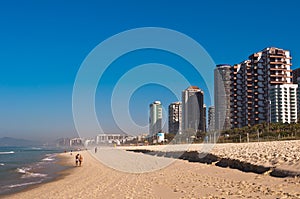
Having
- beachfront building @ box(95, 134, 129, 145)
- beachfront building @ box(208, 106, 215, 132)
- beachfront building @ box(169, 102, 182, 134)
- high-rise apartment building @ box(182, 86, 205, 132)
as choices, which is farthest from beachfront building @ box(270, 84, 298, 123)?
beachfront building @ box(95, 134, 129, 145)

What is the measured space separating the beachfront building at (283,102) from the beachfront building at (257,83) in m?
0.68

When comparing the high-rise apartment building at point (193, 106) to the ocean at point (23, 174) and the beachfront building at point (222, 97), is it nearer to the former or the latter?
the beachfront building at point (222, 97)

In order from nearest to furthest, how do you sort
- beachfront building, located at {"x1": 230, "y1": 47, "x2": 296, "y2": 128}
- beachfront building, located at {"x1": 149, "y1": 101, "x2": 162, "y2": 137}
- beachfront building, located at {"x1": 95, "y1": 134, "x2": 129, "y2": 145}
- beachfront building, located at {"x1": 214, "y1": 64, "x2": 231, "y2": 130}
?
beachfront building, located at {"x1": 230, "y1": 47, "x2": 296, "y2": 128}
beachfront building, located at {"x1": 214, "y1": 64, "x2": 231, "y2": 130}
beachfront building, located at {"x1": 149, "y1": 101, "x2": 162, "y2": 137}
beachfront building, located at {"x1": 95, "y1": 134, "x2": 129, "y2": 145}

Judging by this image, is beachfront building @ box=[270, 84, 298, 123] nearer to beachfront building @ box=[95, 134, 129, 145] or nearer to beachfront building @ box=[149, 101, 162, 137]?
beachfront building @ box=[149, 101, 162, 137]

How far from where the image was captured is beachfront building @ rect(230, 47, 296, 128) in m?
91.2

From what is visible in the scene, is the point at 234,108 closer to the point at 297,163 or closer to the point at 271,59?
the point at 271,59

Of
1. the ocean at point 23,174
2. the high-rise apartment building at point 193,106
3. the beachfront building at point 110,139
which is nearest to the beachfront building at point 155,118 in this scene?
the high-rise apartment building at point 193,106

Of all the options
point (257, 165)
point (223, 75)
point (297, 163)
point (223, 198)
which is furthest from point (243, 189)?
point (223, 75)

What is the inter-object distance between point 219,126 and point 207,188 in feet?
320

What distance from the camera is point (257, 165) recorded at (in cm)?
1384

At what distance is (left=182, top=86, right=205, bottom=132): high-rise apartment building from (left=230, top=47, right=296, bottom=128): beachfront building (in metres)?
22.9

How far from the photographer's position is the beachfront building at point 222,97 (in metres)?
105

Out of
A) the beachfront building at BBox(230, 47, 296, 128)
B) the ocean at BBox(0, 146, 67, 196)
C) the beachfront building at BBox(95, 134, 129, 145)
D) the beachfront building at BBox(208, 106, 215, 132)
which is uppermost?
the beachfront building at BBox(230, 47, 296, 128)

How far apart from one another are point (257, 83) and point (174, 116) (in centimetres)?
5836
